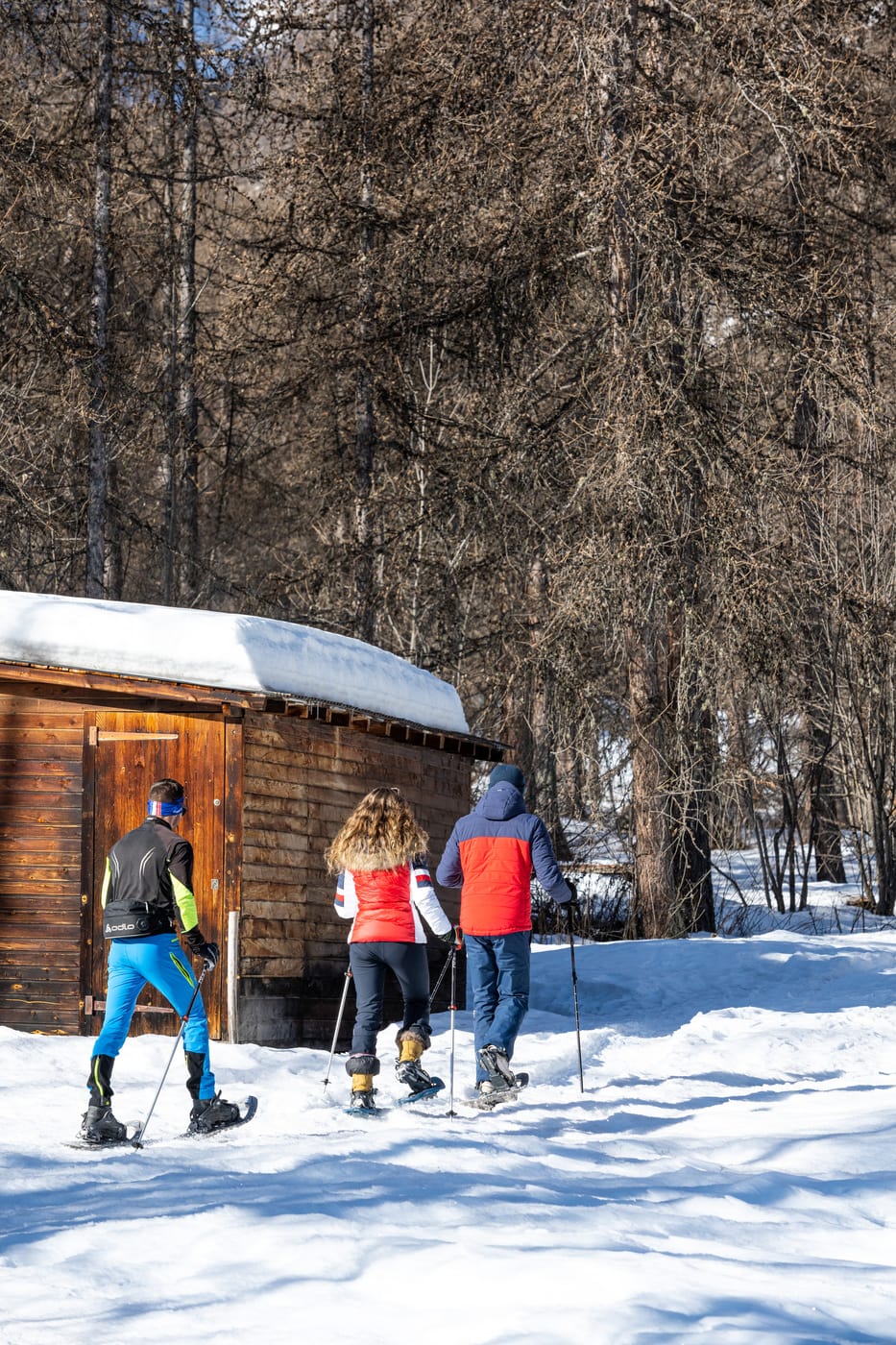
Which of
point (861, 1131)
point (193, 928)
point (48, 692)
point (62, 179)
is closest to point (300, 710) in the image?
point (48, 692)

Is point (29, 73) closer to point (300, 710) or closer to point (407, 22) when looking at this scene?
point (407, 22)

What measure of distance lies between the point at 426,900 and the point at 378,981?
0.54m

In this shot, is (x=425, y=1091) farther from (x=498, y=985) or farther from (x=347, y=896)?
(x=347, y=896)

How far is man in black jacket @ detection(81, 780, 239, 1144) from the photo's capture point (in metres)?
7.49

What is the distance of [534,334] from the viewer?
18516mm

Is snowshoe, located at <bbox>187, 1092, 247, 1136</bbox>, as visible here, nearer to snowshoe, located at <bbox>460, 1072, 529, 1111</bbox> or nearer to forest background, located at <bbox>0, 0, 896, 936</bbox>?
snowshoe, located at <bbox>460, 1072, 529, 1111</bbox>

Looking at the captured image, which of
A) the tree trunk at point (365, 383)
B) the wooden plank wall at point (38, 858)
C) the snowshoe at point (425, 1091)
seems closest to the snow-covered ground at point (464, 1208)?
the snowshoe at point (425, 1091)

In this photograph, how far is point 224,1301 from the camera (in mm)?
4512

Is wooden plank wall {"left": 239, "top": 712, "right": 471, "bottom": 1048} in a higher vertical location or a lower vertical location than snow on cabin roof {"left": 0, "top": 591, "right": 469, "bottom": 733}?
lower

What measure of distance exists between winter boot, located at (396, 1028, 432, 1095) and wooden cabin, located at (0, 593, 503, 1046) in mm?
2592

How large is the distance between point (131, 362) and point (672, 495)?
8.32 meters

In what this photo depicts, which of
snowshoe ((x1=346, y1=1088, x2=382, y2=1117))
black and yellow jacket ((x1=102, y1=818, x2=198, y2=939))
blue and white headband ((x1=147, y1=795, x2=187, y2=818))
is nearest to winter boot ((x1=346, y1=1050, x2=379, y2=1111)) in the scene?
snowshoe ((x1=346, y1=1088, x2=382, y2=1117))

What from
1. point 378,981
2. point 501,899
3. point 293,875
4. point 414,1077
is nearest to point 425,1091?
point 414,1077

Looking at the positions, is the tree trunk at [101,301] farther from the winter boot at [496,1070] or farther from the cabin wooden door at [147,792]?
the winter boot at [496,1070]
